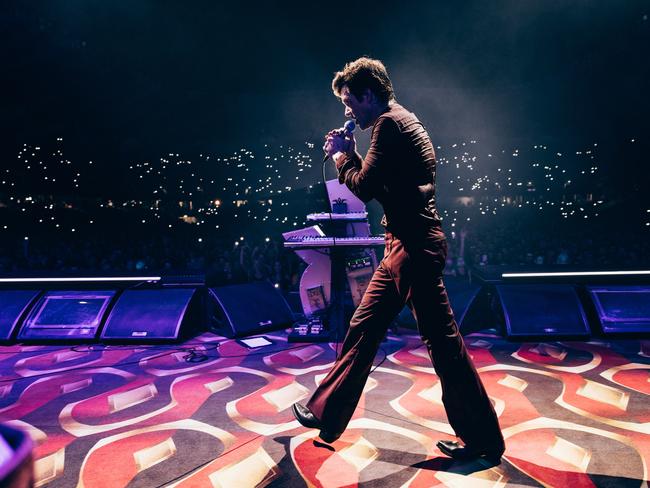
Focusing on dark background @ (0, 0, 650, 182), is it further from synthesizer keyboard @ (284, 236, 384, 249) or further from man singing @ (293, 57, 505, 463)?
man singing @ (293, 57, 505, 463)

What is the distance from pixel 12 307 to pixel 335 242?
358 centimetres

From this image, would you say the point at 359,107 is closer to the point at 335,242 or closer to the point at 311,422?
the point at 311,422

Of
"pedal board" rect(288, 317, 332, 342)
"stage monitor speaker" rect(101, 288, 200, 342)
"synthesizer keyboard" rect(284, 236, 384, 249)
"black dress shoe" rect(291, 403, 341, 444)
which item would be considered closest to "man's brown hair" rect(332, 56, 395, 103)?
"black dress shoe" rect(291, 403, 341, 444)

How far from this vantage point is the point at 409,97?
517 inches

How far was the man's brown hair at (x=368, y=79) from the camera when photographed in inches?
72.7

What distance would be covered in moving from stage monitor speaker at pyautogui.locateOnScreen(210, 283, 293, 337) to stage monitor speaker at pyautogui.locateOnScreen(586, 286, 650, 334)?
325cm

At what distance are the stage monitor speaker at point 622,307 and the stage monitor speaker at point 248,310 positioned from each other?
3245 mm

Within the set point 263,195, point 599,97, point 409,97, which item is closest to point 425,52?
point 409,97

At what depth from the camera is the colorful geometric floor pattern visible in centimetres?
181

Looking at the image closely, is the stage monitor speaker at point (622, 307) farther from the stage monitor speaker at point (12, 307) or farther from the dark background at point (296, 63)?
the stage monitor speaker at point (12, 307)

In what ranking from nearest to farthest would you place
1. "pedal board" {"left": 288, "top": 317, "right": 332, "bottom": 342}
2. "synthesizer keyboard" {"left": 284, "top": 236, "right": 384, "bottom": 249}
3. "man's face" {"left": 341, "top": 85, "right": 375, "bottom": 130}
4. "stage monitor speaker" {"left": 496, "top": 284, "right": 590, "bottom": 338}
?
"man's face" {"left": 341, "top": 85, "right": 375, "bottom": 130} < "synthesizer keyboard" {"left": 284, "top": 236, "right": 384, "bottom": 249} < "stage monitor speaker" {"left": 496, "top": 284, "right": 590, "bottom": 338} < "pedal board" {"left": 288, "top": 317, "right": 332, "bottom": 342}

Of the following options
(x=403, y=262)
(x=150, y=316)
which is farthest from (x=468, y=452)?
(x=150, y=316)

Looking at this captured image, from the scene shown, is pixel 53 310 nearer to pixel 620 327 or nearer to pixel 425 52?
pixel 620 327

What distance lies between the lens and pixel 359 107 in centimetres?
190
